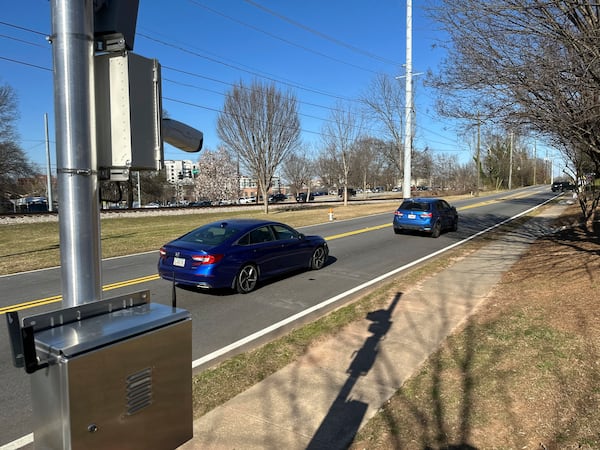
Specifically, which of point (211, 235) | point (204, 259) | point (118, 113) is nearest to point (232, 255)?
point (204, 259)

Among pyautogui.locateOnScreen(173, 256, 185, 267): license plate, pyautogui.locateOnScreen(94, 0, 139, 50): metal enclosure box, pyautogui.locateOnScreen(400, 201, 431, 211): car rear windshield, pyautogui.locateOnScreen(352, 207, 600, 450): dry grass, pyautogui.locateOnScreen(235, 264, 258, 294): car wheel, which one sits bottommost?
pyautogui.locateOnScreen(352, 207, 600, 450): dry grass

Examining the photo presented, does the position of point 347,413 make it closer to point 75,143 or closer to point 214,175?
point 75,143

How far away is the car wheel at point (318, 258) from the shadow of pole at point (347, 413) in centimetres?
496

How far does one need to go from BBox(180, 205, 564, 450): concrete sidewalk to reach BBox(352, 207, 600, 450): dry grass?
0.22 meters

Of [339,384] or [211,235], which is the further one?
[211,235]

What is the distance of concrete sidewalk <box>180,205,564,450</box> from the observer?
3.50 m

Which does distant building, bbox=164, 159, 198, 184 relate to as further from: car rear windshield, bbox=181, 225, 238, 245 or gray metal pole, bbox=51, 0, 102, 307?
car rear windshield, bbox=181, 225, 238, 245

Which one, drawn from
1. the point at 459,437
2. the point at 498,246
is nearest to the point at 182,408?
the point at 459,437

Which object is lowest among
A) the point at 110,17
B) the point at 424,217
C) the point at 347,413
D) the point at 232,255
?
the point at 347,413

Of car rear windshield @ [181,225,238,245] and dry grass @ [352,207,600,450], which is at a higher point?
car rear windshield @ [181,225,238,245]

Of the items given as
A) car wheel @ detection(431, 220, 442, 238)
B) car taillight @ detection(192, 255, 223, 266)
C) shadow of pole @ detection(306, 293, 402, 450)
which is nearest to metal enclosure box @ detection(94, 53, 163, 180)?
shadow of pole @ detection(306, 293, 402, 450)

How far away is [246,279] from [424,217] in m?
10.0

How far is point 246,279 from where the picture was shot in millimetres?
8336

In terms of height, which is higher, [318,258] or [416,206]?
[416,206]
